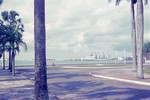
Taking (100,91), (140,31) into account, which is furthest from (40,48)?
(140,31)

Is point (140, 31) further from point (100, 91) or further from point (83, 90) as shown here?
point (100, 91)

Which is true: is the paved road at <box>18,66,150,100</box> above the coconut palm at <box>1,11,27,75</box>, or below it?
below

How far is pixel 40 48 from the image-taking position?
41.2ft

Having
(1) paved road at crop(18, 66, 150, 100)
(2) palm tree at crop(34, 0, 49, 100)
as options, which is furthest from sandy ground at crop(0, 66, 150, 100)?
(2) palm tree at crop(34, 0, 49, 100)

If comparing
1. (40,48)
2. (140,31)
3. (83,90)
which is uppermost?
(140,31)

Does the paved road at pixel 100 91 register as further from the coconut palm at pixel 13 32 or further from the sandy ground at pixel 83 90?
the coconut palm at pixel 13 32

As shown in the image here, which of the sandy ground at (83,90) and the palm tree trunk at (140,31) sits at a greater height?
the palm tree trunk at (140,31)

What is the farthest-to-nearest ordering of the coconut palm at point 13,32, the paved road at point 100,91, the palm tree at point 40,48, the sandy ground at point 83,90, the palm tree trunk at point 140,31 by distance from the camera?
the coconut palm at point 13,32
the palm tree trunk at point 140,31
the sandy ground at point 83,90
the paved road at point 100,91
the palm tree at point 40,48

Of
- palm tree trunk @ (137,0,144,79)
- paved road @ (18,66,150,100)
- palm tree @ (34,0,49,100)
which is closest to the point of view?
palm tree @ (34,0,49,100)

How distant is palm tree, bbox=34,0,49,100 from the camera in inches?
495

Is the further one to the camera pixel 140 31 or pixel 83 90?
pixel 140 31

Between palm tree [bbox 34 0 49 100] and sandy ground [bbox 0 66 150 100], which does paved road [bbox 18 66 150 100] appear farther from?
palm tree [bbox 34 0 49 100]

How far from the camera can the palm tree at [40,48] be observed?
12570 mm

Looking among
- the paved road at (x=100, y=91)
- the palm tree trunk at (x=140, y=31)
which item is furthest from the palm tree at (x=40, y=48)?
the palm tree trunk at (x=140, y=31)
